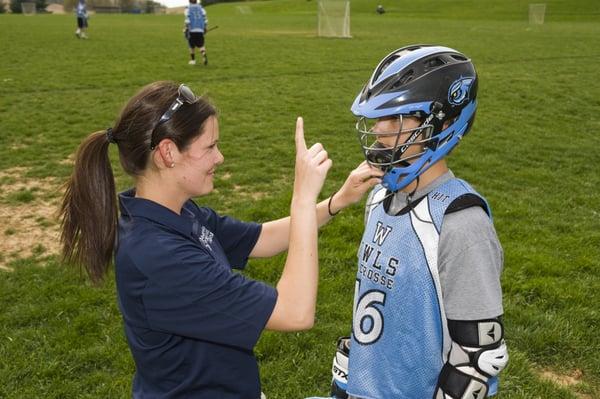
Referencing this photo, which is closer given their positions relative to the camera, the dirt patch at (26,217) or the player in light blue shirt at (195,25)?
the dirt patch at (26,217)

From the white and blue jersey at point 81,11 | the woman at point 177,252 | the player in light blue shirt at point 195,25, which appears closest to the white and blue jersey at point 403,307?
the woman at point 177,252

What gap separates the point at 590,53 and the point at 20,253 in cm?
2351

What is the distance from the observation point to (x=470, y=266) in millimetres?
2260

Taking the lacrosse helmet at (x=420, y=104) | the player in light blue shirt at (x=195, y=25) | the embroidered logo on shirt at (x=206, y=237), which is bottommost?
the embroidered logo on shirt at (x=206, y=237)

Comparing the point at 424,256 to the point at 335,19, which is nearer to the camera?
the point at 424,256

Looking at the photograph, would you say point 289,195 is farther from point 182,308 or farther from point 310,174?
point 182,308

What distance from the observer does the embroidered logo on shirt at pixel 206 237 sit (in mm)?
2637

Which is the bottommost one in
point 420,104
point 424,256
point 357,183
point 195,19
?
point 424,256

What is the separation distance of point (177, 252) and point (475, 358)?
1228mm

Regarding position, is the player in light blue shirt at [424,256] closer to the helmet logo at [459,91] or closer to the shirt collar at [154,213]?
the helmet logo at [459,91]

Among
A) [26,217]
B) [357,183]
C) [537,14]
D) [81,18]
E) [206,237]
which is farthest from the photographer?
[537,14]

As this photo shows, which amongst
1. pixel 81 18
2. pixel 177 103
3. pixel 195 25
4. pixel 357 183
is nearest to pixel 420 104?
A: pixel 357 183

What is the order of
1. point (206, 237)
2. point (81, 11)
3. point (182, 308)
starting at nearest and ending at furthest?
1. point (182, 308)
2. point (206, 237)
3. point (81, 11)

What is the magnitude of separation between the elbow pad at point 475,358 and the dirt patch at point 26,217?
4684mm
